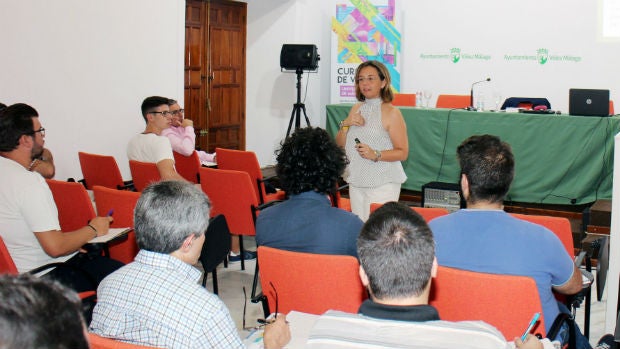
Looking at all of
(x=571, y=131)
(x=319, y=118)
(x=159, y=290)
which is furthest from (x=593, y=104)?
(x=159, y=290)

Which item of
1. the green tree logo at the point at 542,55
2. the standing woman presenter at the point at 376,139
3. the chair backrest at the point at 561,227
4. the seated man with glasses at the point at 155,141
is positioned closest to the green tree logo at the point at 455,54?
the green tree logo at the point at 542,55

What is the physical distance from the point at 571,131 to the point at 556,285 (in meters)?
4.57

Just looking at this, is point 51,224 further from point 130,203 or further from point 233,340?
point 233,340

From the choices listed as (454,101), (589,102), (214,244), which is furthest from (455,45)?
(214,244)

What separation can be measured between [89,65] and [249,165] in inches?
62.1

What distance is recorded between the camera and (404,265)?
1.77 meters

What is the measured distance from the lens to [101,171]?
4.94 meters

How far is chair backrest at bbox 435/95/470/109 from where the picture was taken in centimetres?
812

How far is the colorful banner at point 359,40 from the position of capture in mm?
9273

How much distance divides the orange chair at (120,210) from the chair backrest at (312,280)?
4.44 ft

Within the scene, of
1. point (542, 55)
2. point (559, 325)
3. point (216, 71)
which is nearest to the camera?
point (559, 325)

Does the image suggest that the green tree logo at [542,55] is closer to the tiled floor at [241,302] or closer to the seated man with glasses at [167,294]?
the tiled floor at [241,302]

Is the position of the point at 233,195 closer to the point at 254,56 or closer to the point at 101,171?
the point at 101,171

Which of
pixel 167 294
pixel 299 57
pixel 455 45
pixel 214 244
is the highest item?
pixel 455 45
